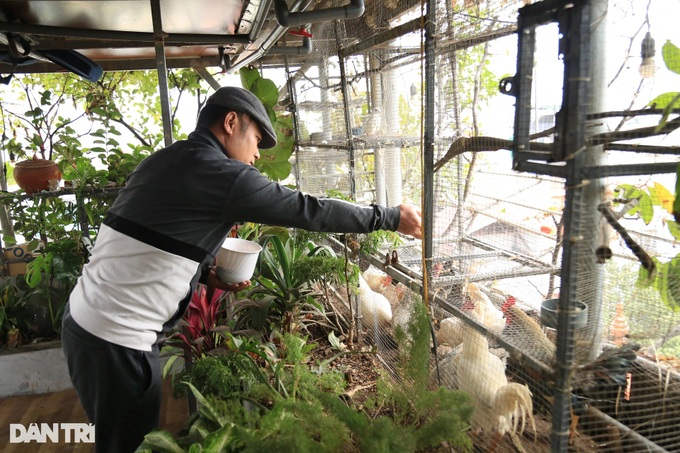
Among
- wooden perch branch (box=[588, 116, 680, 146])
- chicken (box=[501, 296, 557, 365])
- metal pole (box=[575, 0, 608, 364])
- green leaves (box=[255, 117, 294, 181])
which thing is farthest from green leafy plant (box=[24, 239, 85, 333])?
wooden perch branch (box=[588, 116, 680, 146])

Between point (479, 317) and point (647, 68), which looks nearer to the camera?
point (647, 68)

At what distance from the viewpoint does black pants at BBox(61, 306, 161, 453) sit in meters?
1.75

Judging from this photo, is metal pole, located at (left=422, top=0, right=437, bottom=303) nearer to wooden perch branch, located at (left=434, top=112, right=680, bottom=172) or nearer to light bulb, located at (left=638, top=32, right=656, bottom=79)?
wooden perch branch, located at (left=434, top=112, right=680, bottom=172)

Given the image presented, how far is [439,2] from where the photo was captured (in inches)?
58.2

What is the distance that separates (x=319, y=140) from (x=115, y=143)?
72.4 inches

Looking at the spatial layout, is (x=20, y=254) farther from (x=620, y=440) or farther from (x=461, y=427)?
(x=620, y=440)

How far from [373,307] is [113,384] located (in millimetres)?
1070

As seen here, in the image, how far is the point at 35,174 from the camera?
375 centimetres

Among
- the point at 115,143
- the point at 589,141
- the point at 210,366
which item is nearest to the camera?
the point at 589,141

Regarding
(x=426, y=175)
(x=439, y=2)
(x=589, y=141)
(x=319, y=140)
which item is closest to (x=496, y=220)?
(x=426, y=175)

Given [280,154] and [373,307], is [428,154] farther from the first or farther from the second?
[280,154]

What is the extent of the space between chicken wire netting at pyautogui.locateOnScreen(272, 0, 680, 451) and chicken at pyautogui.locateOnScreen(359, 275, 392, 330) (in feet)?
0.24

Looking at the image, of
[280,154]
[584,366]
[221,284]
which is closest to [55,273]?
[280,154]

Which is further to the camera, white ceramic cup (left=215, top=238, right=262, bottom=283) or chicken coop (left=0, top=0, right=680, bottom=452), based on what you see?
white ceramic cup (left=215, top=238, right=262, bottom=283)
